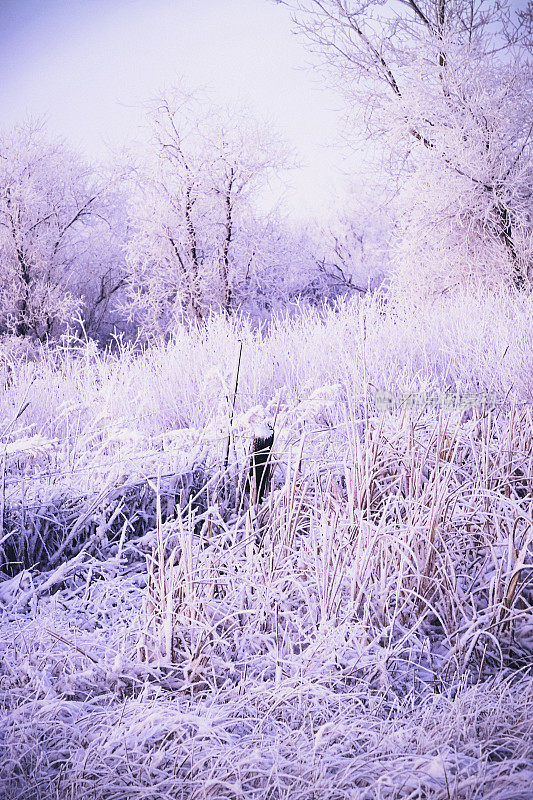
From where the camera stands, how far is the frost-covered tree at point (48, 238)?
12945 mm

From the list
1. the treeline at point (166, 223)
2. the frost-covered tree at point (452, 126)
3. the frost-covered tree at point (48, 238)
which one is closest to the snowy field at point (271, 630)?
the frost-covered tree at point (452, 126)

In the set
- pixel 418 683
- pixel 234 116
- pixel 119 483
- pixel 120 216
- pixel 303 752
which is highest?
pixel 234 116

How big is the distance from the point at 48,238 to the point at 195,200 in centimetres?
394

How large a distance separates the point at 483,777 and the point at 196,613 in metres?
0.88

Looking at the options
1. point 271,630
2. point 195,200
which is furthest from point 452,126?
point 271,630

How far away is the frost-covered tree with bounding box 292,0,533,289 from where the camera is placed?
340 inches

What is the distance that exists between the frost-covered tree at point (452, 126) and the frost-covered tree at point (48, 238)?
687 centimetres

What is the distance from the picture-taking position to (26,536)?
231cm

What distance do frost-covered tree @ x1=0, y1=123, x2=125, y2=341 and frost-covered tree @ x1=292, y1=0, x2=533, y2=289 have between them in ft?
22.5

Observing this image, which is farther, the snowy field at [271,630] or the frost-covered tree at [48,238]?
the frost-covered tree at [48,238]

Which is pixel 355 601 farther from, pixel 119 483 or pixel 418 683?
pixel 119 483

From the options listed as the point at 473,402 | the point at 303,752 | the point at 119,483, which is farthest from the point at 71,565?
the point at 473,402

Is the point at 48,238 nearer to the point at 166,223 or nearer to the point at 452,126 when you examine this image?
the point at 166,223

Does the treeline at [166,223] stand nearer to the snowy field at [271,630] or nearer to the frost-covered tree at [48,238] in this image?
the frost-covered tree at [48,238]
